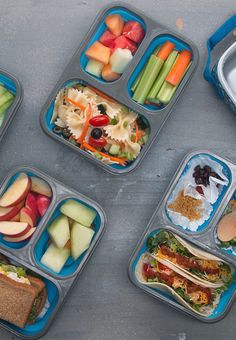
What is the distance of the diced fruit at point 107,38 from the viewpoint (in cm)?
201

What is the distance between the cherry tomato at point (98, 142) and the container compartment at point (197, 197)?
34cm

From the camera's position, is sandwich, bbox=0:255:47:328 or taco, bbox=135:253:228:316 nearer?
sandwich, bbox=0:255:47:328

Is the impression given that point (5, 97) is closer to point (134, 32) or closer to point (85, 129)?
point (85, 129)

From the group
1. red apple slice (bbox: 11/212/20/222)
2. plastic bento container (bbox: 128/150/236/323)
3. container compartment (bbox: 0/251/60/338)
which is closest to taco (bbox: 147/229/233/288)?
plastic bento container (bbox: 128/150/236/323)

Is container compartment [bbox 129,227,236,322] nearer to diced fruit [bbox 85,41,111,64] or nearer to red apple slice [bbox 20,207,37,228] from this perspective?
red apple slice [bbox 20,207,37,228]

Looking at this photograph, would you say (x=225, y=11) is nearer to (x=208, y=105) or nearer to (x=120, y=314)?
(x=208, y=105)

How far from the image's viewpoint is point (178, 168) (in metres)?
2.02

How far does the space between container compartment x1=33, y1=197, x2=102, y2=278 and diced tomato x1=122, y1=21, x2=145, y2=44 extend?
0.69m

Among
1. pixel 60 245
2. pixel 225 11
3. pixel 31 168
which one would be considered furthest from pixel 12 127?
pixel 225 11

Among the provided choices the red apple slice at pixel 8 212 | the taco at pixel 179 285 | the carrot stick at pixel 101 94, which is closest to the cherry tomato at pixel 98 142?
the carrot stick at pixel 101 94

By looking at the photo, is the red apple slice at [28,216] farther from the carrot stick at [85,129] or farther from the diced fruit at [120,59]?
the diced fruit at [120,59]

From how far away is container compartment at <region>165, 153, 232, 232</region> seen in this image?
205 centimetres

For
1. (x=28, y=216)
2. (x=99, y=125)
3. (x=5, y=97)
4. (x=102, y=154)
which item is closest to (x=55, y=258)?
(x=28, y=216)

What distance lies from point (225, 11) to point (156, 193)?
83cm
